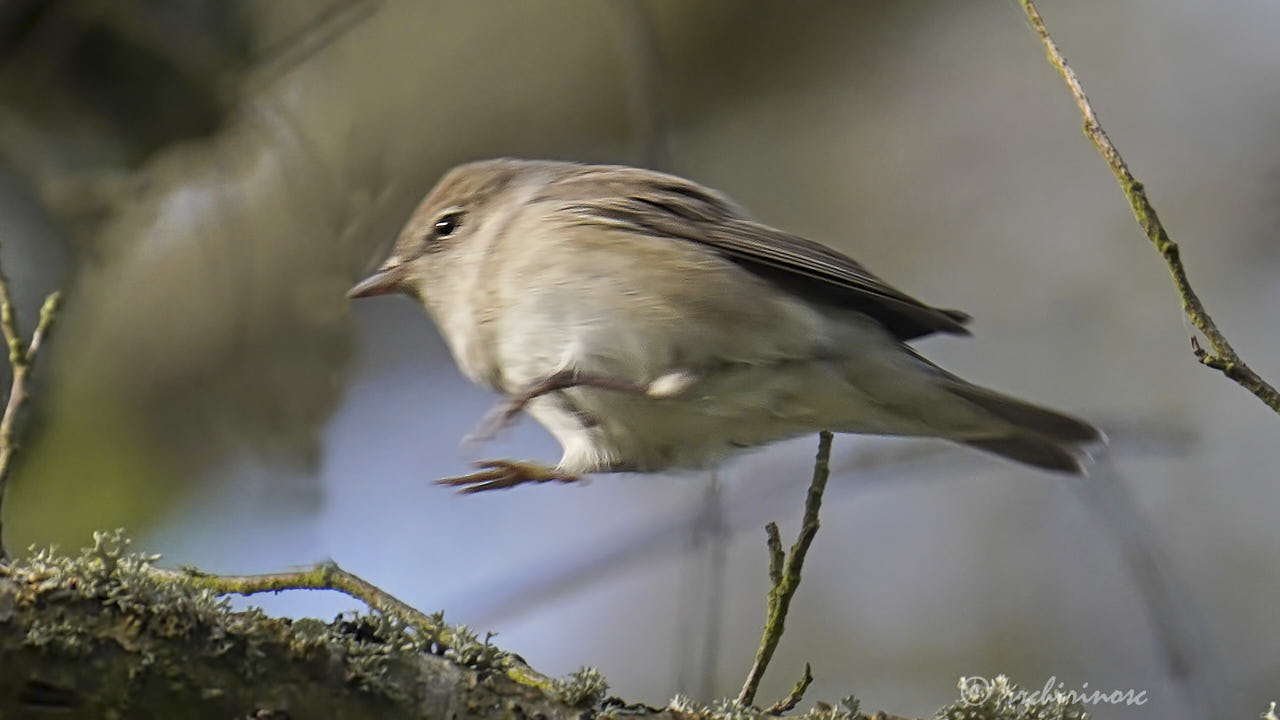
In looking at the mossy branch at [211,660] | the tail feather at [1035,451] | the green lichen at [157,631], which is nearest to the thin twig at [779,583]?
the mossy branch at [211,660]

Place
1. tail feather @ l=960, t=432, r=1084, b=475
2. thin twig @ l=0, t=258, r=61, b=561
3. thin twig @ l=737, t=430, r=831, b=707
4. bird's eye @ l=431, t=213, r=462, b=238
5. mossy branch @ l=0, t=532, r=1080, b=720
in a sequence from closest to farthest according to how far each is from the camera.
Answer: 1. mossy branch @ l=0, t=532, r=1080, b=720
2. thin twig @ l=0, t=258, r=61, b=561
3. thin twig @ l=737, t=430, r=831, b=707
4. tail feather @ l=960, t=432, r=1084, b=475
5. bird's eye @ l=431, t=213, r=462, b=238

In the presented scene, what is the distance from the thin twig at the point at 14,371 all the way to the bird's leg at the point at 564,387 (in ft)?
2.61

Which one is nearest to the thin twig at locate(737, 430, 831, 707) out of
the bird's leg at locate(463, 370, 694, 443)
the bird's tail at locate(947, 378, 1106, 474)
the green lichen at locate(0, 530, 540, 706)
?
the bird's leg at locate(463, 370, 694, 443)

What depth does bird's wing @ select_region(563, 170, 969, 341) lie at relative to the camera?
2.51 meters

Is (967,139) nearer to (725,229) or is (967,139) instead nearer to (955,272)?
(955,272)

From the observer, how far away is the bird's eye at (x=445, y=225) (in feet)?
9.53

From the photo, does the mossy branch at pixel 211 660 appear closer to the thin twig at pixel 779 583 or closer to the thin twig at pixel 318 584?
the thin twig at pixel 318 584

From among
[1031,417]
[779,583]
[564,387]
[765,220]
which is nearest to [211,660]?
[779,583]

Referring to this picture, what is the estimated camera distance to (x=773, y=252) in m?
2.54

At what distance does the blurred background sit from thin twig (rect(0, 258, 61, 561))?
92 centimetres

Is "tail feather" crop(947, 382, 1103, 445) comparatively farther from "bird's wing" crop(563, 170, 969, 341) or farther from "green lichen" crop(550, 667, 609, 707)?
"green lichen" crop(550, 667, 609, 707)

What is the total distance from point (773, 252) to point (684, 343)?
0.30 meters

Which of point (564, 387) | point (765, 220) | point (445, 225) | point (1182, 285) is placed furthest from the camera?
point (765, 220)

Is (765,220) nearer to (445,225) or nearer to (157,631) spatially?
(445,225)
